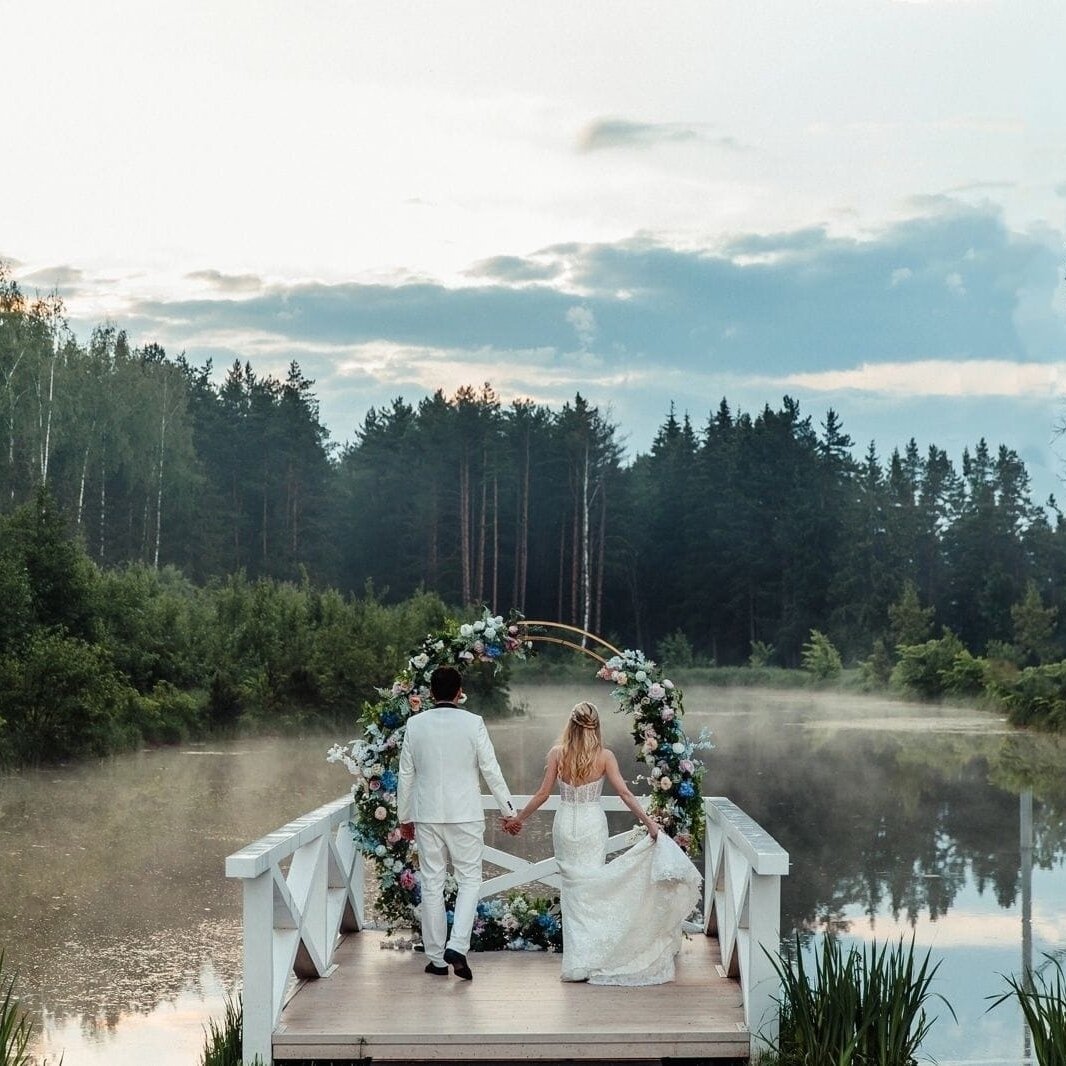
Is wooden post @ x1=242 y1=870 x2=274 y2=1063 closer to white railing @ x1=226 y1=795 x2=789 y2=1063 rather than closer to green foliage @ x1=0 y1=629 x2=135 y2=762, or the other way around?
white railing @ x1=226 y1=795 x2=789 y2=1063

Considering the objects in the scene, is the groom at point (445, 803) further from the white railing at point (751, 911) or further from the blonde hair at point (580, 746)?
the white railing at point (751, 911)

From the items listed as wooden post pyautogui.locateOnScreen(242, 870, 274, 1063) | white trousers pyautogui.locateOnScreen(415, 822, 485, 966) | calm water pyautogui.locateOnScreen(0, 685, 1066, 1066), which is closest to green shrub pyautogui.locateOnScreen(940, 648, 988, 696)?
calm water pyautogui.locateOnScreen(0, 685, 1066, 1066)

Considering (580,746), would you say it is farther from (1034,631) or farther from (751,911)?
(1034,631)

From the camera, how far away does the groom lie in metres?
8.59

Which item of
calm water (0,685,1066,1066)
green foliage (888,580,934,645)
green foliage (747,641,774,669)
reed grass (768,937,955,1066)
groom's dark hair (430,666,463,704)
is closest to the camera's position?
reed grass (768,937,955,1066)

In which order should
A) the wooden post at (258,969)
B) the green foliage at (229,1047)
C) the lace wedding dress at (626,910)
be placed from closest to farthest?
the wooden post at (258,969), the green foliage at (229,1047), the lace wedding dress at (626,910)

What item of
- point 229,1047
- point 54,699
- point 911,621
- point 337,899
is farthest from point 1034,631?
point 229,1047

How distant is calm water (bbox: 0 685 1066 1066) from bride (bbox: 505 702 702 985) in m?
2.22

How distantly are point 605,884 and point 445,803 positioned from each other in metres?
0.93

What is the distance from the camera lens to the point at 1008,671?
41.7m

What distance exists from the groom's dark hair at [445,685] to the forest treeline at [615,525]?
48.9m

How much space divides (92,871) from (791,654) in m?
48.3

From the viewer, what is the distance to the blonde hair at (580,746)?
8.66m

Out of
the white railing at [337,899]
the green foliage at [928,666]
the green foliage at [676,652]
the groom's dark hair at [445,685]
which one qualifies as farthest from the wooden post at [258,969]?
the green foliage at [676,652]
